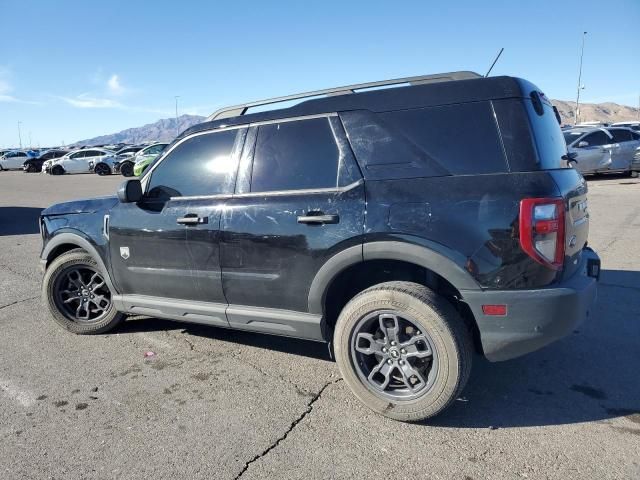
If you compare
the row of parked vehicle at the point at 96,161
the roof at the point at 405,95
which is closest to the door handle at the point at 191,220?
the roof at the point at 405,95

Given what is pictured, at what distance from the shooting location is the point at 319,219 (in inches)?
125

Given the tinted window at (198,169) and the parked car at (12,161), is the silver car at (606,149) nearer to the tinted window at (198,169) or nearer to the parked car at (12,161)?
the tinted window at (198,169)

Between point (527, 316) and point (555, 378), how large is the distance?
1.09 metres

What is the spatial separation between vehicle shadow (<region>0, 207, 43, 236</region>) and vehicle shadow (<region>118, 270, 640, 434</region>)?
7.50 metres

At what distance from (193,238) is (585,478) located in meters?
2.87

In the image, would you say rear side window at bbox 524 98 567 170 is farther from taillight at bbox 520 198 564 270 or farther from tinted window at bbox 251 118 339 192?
tinted window at bbox 251 118 339 192

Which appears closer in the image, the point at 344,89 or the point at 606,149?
the point at 344,89

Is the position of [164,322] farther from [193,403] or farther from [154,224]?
[193,403]

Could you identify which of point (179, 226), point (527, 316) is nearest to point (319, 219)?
point (179, 226)

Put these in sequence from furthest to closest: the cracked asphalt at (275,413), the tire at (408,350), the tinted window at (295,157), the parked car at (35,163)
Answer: the parked car at (35,163) < the tinted window at (295,157) < the tire at (408,350) < the cracked asphalt at (275,413)

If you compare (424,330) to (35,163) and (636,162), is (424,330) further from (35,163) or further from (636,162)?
(35,163)

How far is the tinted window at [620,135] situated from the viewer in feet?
53.0

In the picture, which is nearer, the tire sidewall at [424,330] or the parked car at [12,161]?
the tire sidewall at [424,330]

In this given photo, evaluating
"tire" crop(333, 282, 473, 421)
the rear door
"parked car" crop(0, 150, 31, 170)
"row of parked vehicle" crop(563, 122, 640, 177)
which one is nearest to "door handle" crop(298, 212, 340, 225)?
the rear door
